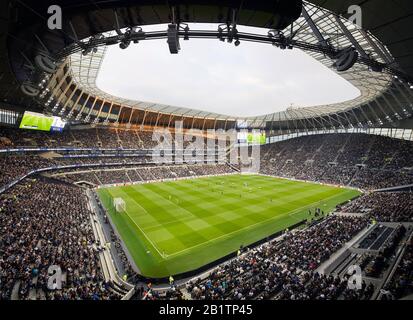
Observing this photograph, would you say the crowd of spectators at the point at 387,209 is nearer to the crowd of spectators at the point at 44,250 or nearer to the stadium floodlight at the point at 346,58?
the stadium floodlight at the point at 346,58

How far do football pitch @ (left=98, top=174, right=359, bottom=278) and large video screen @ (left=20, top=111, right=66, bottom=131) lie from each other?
Result: 17.0 metres

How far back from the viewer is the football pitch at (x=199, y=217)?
22.0 metres

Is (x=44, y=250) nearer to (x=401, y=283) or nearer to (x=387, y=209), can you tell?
(x=401, y=283)

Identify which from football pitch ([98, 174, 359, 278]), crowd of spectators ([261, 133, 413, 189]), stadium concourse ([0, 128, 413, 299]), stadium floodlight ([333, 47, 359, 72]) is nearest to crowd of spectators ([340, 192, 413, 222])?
stadium concourse ([0, 128, 413, 299])

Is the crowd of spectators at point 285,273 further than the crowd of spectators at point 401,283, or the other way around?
the crowd of spectators at point 285,273

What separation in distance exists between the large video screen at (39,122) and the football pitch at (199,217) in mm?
16961

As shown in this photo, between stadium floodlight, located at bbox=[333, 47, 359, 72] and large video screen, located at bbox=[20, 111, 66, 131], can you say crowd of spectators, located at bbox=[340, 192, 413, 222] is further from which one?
large video screen, located at bbox=[20, 111, 66, 131]

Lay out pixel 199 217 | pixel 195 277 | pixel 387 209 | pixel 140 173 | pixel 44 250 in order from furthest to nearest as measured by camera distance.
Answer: pixel 140 173
pixel 199 217
pixel 387 209
pixel 195 277
pixel 44 250

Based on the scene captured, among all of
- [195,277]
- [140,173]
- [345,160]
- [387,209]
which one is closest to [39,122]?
[140,173]

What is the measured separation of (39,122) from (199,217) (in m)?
37.0

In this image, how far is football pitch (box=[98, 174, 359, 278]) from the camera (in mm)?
22022

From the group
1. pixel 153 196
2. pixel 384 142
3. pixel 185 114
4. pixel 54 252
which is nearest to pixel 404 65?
pixel 54 252

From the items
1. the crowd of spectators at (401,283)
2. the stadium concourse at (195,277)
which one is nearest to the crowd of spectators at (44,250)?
the stadium concourse at (195,277)

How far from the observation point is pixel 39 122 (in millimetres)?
46312
